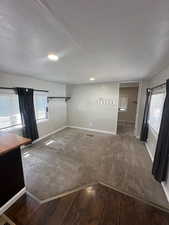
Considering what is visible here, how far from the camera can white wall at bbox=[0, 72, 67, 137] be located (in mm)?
2641

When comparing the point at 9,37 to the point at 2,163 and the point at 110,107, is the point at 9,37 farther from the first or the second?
the point at 110,107

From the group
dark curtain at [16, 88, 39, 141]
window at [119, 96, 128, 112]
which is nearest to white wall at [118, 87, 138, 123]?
window at [119, 96, 128, 112]

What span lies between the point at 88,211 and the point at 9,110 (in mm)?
2934

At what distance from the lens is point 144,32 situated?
96cm

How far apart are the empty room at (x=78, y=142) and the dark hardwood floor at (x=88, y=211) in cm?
1

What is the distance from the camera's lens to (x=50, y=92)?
3979 millimetres

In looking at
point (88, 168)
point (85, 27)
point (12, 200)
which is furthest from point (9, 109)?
Answer: point (85, 27)

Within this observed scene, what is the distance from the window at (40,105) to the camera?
3.50 m

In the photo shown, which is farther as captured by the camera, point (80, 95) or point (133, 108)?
point (133, 108)

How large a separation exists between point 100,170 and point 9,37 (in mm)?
2604

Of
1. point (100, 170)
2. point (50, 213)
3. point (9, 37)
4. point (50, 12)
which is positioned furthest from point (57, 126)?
point (50, 12)

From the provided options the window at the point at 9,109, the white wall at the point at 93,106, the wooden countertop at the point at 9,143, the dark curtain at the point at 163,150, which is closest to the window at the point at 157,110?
the dark curtain at the point at 163,150

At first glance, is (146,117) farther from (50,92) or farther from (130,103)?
(50,92)

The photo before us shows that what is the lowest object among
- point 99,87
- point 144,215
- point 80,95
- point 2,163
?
point 144,215
